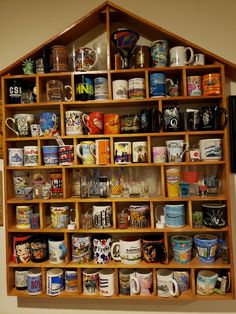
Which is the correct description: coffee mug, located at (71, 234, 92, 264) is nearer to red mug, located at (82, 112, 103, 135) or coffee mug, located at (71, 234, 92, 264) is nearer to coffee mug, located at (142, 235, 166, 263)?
coffee mug, located at (142, 235, 166, 263)

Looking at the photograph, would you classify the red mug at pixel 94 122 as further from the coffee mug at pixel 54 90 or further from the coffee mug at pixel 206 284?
the coffee mug at pixel 206 284

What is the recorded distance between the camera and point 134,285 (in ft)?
3.87

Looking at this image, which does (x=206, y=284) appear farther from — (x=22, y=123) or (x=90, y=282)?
(x=22, y=123)

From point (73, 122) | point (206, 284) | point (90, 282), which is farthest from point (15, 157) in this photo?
point (206, 284)

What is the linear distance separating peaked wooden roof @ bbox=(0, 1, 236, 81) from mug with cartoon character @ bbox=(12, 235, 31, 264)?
772 millimetres

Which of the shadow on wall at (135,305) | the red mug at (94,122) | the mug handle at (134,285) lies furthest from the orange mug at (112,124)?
the shadow on wall at (135,305)

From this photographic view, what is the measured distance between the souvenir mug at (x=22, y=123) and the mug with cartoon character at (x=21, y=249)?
0.48 meters

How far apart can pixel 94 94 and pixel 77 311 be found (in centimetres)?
106

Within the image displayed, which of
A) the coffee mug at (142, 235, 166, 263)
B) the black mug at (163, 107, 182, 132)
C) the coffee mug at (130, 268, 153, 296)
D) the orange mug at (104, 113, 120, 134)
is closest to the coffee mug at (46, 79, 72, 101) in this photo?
the orange mug at (104, 113, 120, 134)

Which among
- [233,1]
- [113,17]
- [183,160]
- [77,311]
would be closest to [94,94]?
[113,17]

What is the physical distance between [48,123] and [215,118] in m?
0.74

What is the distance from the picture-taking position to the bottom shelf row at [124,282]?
1155mm

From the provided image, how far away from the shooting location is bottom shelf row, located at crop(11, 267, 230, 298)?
1155 millimetres

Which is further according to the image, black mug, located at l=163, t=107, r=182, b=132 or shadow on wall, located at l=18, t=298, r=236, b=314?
shadow on wall, located at l=18, t=298, r=236, b=314
